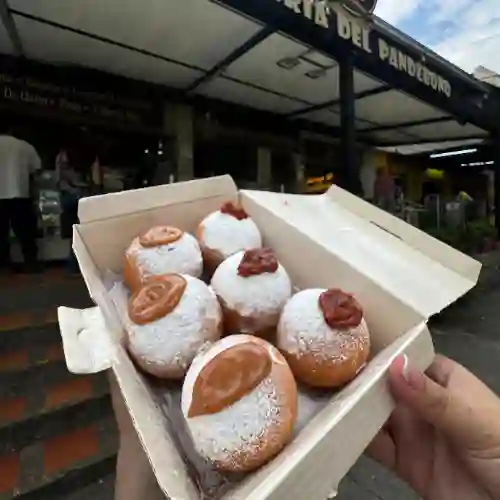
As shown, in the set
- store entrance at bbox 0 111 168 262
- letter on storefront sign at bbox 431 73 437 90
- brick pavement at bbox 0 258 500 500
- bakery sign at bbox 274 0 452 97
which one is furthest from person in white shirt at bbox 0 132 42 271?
letter on storefront sign at bbox 431 73 437 90

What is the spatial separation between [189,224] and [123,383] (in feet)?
1.79

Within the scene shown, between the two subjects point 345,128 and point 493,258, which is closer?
point 345,128

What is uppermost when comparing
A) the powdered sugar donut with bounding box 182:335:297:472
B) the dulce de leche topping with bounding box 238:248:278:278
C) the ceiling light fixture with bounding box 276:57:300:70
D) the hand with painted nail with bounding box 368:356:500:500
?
the ceiling light fixture with bounding box 276:57:300:70

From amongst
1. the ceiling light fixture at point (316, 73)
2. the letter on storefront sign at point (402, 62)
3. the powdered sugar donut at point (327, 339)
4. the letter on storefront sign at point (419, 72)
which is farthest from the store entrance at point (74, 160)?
the powdered sugar donut at point (327, 339)

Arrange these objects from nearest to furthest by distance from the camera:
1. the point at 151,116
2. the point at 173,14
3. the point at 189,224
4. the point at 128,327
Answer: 1. the point at 128,327
2. the point at 189,224
3. the point at 173,14
4. the point at 151,116

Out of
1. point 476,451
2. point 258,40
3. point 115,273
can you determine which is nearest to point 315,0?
point 258,40

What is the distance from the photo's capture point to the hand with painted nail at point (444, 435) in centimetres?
69

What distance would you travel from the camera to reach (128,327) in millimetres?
761

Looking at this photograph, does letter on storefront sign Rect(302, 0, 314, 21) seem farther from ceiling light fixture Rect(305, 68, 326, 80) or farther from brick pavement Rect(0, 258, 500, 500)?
brick pavement Rect(0, 258, 500, 500)

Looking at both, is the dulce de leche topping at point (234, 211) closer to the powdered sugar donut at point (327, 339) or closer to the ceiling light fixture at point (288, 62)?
the powdered sugar donut at point (327, 339)

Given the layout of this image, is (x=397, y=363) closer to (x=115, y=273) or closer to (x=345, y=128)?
(x=115, y=273)

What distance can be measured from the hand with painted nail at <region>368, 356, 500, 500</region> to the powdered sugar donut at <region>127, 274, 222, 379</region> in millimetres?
322

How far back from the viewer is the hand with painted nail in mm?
686

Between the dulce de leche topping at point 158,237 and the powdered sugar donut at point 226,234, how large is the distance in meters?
0.08
